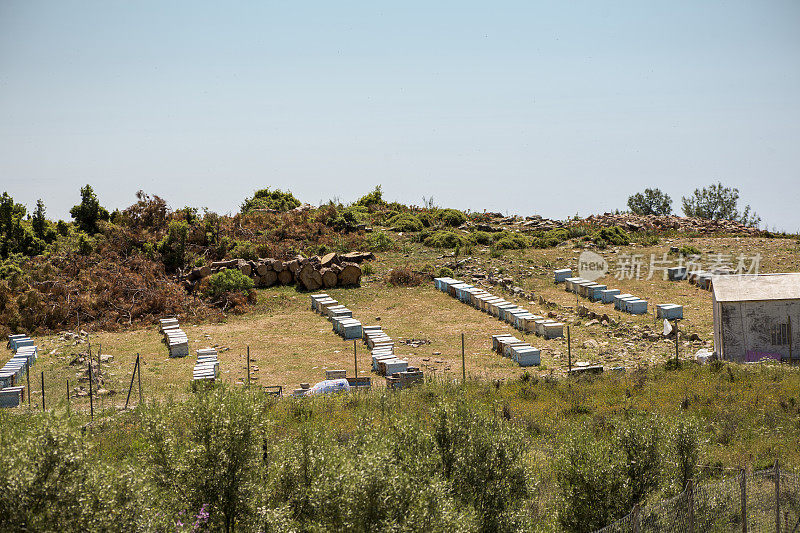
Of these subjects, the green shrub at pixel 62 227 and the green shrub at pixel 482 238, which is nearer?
the green shrub at pixel 62 227

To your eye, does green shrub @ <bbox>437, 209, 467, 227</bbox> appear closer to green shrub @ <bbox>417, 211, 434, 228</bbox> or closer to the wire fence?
green shrub @ <bbox>417, 211, 434, 228</bbox>

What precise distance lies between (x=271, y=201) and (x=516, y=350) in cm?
4381

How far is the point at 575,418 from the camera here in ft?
77.9

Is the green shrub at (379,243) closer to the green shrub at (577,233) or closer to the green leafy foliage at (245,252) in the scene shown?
the green leafy foliage at (245,252)

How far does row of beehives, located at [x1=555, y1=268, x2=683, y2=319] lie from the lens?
35656mm

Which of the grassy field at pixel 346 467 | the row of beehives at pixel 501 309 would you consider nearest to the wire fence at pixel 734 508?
the grassy field at pixel 346 467

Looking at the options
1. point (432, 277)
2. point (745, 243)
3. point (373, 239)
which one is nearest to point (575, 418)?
point (432, 277)

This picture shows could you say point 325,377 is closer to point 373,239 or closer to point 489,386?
point 489,386

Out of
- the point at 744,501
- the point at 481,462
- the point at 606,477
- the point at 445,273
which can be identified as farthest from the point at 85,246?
the point at 744,501

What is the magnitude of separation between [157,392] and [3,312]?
1625 centimetres

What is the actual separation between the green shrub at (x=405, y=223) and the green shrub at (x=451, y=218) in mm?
2576

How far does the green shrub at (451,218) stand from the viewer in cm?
6353

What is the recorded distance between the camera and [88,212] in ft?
180

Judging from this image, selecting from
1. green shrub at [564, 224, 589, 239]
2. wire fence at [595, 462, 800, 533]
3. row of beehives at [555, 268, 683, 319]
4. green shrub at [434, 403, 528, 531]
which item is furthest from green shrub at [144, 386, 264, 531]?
green shrub at [564, 224, 589, 239]
